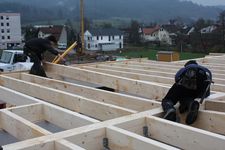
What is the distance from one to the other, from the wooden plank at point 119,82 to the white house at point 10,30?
7209 cm

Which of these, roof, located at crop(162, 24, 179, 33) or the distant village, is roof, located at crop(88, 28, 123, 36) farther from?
roof, located at crop(162, 24, 179, 33)

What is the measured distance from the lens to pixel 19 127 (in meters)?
3.80

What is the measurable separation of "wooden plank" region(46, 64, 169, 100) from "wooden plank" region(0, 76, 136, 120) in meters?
1.19

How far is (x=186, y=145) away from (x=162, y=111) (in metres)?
0.85

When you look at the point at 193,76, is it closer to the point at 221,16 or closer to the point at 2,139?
the point at 2,139

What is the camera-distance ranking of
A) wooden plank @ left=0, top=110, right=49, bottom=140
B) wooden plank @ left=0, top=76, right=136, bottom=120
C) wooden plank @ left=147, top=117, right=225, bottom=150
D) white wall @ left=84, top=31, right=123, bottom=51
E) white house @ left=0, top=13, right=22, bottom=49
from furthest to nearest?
white house @ left=0, top=13, right=22, bottom=49
white wall @ left=84, top=31, right=123, bottom=51
wooden plank @ left=0, top=76, right=136, bottom=120
wooden plank @ left=0, top=110, right=49, bottom=140
wooden plank @ left=147, top=117, right=225, bottom=150

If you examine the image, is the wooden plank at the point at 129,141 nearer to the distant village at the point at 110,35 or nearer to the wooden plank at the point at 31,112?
the wooden plank at the point at 31,112

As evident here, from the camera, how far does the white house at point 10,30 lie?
76188mm

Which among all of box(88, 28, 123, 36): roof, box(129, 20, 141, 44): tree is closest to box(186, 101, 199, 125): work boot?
box(129, 20, 141, 44): tree

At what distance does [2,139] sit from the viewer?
20.8 feet

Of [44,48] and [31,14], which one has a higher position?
[31,14]

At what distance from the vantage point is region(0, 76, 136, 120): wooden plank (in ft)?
14.0

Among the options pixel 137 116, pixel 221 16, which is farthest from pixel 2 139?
pixel 221 16

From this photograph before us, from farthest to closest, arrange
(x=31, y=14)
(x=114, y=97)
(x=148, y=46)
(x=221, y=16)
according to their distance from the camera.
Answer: (x=31, y=14)
(x=148, y=46)
(x=221, y=16)
(x=114, y=97)
